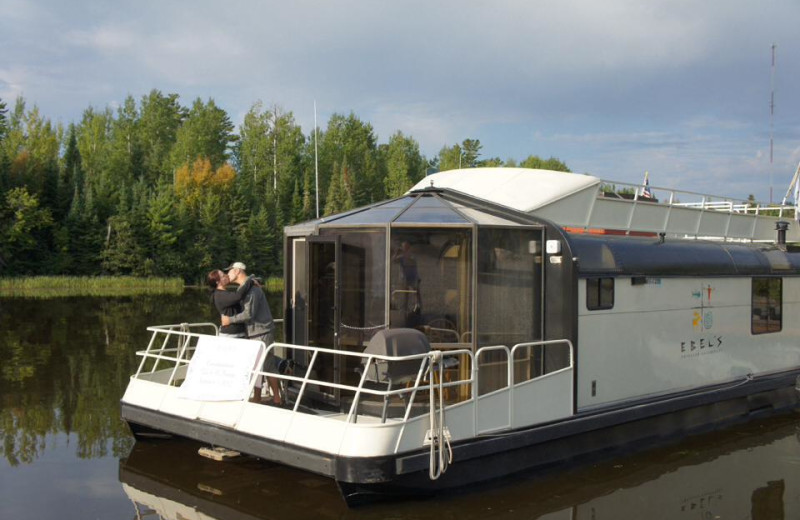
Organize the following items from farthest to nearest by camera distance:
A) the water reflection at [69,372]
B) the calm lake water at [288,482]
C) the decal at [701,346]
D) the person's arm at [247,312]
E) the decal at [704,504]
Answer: the decal at [701,346] → the water reflection at [69,372] → the person's arm at [247,312] → the decal at [704,504] → the calm lake water at [288,482]

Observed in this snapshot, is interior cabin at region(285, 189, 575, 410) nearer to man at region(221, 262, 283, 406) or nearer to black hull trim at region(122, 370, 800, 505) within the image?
man at region(221, 262, 283, 406)

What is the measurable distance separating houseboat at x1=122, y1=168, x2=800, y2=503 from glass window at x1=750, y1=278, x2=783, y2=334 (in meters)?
1.28

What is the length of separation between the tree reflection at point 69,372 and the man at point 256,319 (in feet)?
7.42

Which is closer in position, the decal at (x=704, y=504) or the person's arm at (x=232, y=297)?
the decal at (x=704, y=504)

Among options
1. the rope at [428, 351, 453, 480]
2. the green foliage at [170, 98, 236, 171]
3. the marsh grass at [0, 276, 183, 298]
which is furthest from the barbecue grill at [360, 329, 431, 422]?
the green foliage at [170, 98, 236, 171]

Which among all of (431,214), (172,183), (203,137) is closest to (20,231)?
(172,183)

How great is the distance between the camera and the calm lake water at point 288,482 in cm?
744

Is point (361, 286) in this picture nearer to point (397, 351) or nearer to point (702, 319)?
point (397, 351)

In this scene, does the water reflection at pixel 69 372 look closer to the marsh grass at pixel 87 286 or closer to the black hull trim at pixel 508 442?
the black hull trim at pixel 508 442

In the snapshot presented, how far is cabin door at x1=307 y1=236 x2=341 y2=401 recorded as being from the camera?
8852 mm

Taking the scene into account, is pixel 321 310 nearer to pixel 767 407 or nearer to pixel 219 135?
pixel 767 407

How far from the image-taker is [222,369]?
808 centimetres

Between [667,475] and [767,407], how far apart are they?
14.3 feet

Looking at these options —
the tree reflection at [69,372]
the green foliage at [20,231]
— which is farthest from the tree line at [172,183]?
the tree reflection at [69,372]
